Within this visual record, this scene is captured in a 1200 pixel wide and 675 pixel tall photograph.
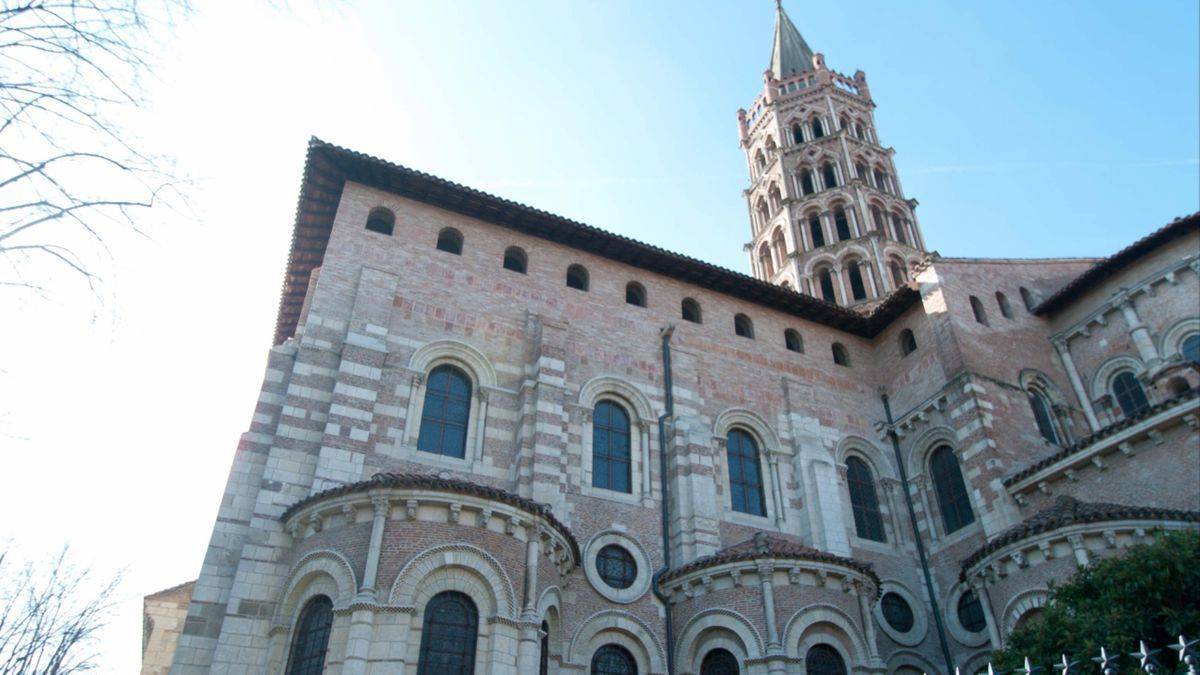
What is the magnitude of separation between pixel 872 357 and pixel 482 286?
40.1 ft

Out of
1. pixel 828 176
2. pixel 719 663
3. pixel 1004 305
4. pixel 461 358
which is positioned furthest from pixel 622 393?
pixel 828 176

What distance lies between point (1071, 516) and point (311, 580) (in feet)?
46.2

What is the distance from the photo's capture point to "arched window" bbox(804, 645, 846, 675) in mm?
16344

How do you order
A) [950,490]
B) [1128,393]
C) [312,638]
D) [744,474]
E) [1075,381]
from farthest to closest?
1. [1075,381]
2. [1128,393]
3. [950,490]
4. [744,474]
5. [312,638]

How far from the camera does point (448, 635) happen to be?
44.8 feet

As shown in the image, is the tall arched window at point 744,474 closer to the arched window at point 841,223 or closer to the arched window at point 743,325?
the arched window at point 743,325

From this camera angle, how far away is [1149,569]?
11414 mm

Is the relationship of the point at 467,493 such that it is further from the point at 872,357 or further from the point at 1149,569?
the point at 872,357

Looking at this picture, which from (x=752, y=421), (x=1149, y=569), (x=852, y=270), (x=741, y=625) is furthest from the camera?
(x=852, y=270)

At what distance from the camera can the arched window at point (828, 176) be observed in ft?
124

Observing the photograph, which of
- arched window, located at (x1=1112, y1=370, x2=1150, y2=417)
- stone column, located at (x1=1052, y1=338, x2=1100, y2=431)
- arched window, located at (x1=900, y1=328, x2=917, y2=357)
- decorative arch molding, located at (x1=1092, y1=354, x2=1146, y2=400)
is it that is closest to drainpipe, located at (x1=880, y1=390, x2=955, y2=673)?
arched window, located at (x1=900, y1=328, x2=917, y2=357)

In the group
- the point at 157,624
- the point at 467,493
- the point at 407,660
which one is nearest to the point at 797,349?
the point at 467,493

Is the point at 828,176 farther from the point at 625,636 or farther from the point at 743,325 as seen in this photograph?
the point at 625,636

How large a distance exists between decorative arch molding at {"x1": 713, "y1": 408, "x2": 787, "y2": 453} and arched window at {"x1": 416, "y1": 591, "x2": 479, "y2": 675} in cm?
918
